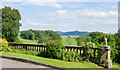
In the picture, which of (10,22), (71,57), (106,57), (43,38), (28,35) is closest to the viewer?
(106,57)

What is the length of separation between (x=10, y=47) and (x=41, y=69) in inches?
299

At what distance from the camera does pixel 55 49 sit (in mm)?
11969

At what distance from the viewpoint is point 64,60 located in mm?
11430

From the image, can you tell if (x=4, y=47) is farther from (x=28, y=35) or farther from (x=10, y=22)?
(x=28, y=35)

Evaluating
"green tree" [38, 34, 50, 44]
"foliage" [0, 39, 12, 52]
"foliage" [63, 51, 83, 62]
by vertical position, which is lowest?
"foliage" [63, 51, 83, 62]

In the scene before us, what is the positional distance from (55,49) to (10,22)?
39.8ft

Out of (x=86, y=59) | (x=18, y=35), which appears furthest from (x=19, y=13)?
(x=86, y=59)

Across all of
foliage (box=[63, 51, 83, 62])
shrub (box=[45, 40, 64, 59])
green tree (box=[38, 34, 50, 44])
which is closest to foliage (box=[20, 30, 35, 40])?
green tree (box=[38, 34, 50, 44])

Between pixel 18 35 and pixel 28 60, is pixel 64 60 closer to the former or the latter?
pixel 28 60

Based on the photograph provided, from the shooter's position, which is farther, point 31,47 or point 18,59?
point 31,47

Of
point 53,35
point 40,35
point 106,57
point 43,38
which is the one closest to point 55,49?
point 106,57

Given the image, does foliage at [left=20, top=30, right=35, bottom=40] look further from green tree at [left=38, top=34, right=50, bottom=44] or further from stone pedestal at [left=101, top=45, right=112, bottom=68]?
stone pedestal at [left=101, top=45, right=112, bottom=68]

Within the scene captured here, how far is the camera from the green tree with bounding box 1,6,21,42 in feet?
71.2

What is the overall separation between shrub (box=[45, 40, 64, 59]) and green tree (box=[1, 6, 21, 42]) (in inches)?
442
